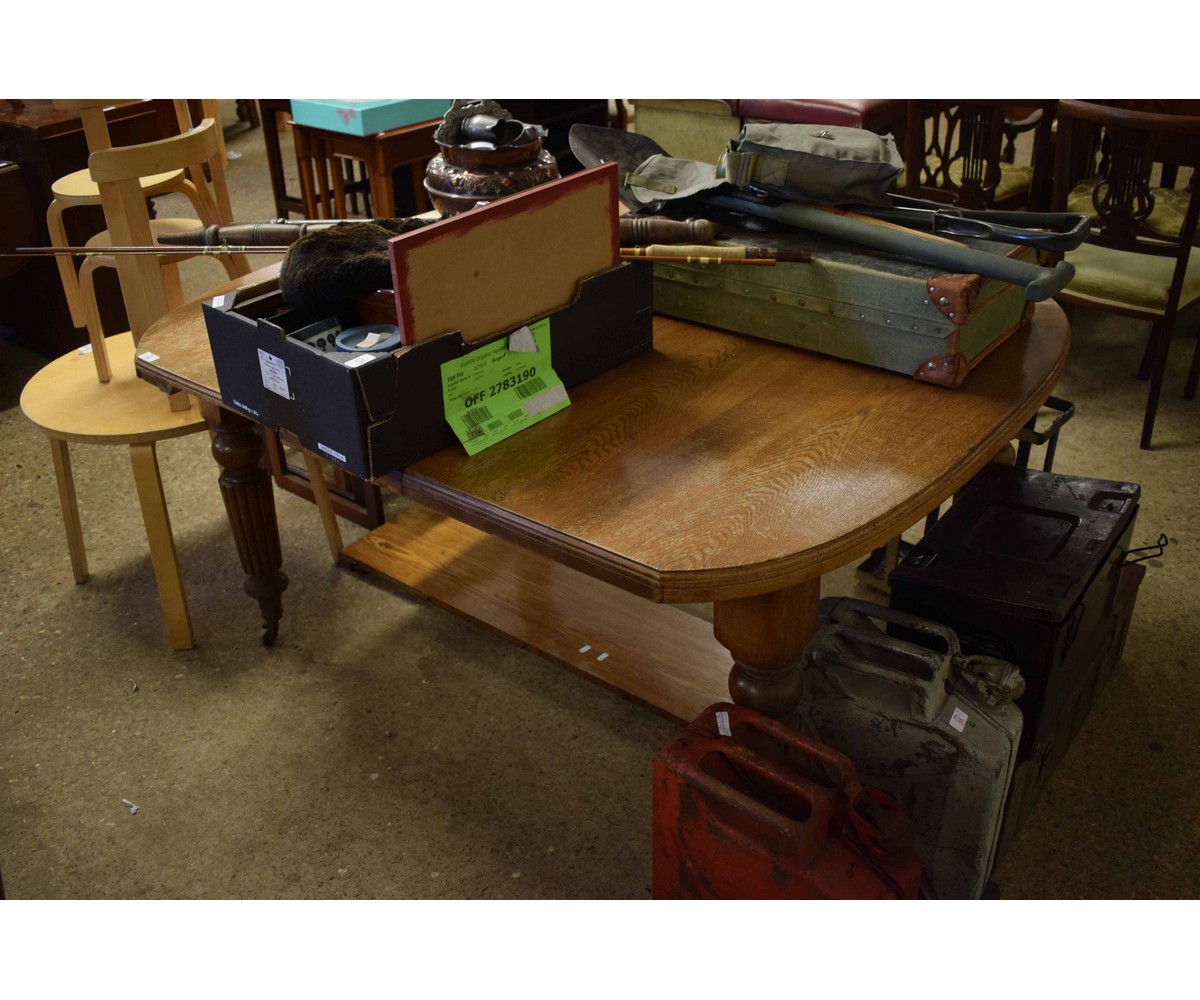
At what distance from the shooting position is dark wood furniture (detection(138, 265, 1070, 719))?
4.55ft

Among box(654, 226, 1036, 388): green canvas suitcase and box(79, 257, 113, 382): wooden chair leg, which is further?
box(79, 257, 113, 382): wooden chair leg

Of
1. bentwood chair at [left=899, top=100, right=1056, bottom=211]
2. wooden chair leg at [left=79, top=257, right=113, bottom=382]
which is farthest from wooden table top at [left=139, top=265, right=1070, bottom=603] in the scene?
bentwood chair at [left=899, top=100, right=1056, bottom=211]

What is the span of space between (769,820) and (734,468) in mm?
457

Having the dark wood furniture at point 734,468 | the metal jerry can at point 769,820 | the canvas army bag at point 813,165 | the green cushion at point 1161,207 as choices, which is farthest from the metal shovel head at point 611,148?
the green cushion at point 1161,207

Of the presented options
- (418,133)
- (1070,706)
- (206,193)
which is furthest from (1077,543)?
(418,133)

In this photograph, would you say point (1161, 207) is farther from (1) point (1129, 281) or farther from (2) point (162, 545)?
(2) point (162, 545)

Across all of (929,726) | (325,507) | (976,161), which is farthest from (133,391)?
(976,161)

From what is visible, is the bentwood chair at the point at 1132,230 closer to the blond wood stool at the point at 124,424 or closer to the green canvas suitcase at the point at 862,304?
the green canvas suitcase at the point at 862,304

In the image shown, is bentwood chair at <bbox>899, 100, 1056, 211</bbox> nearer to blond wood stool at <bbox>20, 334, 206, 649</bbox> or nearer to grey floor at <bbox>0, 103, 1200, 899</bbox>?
grey floor at <bbox>0, 103, 1200, 899</bbox>

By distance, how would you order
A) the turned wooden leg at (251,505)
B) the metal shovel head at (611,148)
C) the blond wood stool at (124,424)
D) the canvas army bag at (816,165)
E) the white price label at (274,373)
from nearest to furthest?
the white price label at (274,373)
the canvas army bag at (816,165)
the metal shovel head at (611,148)
the turned wooden leg at (251,505)
the blond wood stool at (124,424)

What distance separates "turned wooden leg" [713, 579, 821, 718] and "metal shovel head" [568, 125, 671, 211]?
858 mm

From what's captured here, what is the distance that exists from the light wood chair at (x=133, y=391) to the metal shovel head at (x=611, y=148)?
76 cm

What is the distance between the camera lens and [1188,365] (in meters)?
3.50

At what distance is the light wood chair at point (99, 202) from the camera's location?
2.33 meters
